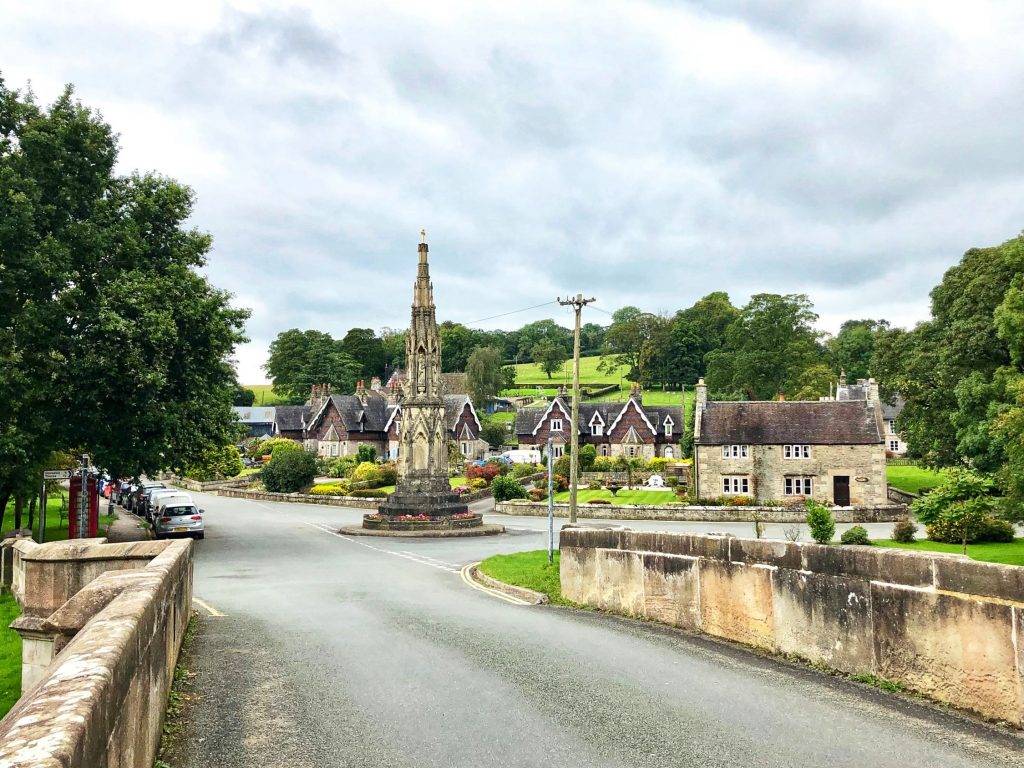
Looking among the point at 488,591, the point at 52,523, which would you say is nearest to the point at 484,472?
the point at 52,523

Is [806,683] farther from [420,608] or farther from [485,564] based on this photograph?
[485,564]

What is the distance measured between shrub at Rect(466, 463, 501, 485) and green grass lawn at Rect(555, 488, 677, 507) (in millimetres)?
8391

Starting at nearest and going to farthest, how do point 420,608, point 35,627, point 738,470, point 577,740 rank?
1. point 577,740
2. point 35,627
3. point 420,608
4. point 738,470

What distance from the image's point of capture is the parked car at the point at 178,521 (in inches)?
1203

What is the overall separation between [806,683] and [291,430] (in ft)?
330

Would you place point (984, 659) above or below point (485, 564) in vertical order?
above

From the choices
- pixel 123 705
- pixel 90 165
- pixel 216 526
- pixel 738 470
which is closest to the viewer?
pixel 123 705

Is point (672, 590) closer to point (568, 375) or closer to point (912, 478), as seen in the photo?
point (912, 478)

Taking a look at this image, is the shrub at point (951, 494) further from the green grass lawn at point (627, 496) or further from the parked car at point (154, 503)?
the parked car at point (154, 503)

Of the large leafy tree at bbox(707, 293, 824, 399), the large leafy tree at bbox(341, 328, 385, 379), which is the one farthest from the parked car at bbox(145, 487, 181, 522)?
the large leafy tree at bbox(341, 328, 385, 379)

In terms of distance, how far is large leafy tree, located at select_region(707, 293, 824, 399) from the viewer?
8444 centimetres

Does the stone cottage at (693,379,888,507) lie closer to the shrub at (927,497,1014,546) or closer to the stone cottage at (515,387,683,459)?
the shrub at (927,497,1014,546)

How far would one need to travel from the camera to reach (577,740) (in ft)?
23.0

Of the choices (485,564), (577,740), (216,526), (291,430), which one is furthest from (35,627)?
(291,430)
